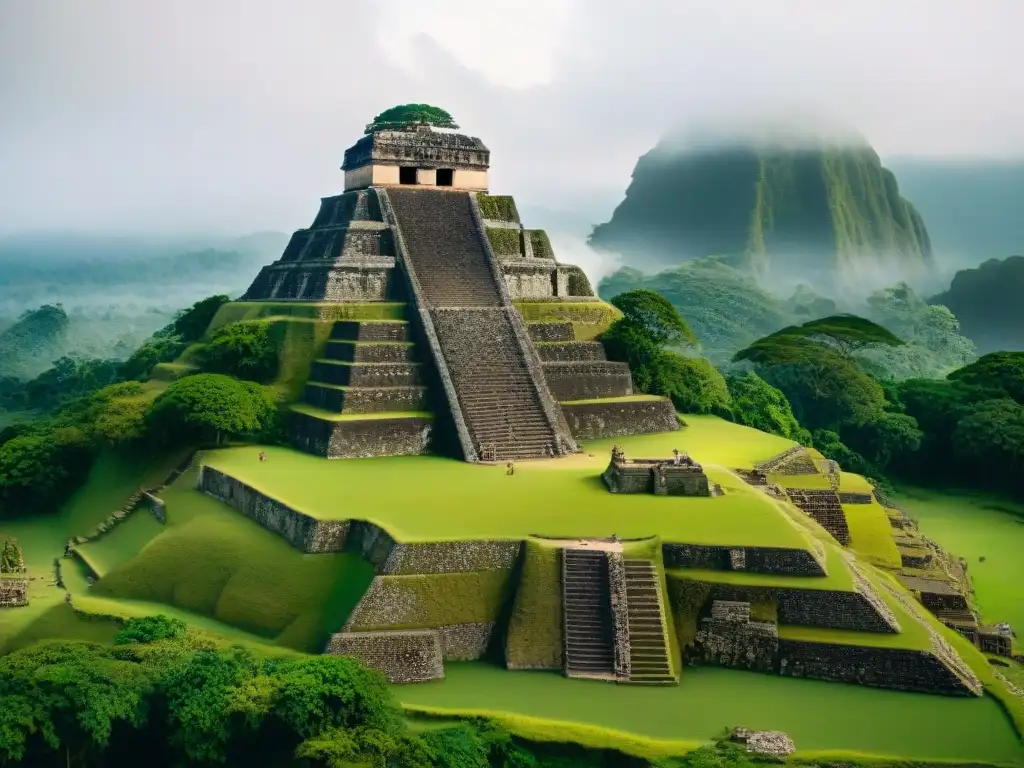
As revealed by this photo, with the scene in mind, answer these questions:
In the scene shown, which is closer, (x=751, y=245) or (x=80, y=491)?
(x=80, y=491)

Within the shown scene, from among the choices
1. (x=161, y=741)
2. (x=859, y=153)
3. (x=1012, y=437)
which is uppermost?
(x=859, y=153)

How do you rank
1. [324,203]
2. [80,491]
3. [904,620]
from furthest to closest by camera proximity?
[324,203]
[80,491]
[904,620]

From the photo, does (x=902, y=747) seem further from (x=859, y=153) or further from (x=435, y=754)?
(x=859, y=153)

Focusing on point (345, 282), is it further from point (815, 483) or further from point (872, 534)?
point (872, 534)

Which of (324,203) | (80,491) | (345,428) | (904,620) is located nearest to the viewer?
(904,620)

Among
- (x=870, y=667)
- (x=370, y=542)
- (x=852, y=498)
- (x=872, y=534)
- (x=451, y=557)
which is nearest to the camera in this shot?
(x=870, y=667)

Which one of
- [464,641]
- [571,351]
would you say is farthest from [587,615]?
[571,351]

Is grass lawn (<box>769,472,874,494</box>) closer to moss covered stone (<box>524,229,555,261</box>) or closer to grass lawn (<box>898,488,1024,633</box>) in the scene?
grass lawn (<box>898,488,1024,633</box>)

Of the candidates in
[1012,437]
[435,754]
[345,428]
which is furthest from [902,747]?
[1012,437]
